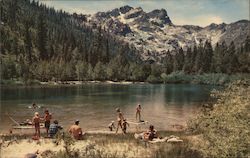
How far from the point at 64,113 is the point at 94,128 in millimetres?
15713

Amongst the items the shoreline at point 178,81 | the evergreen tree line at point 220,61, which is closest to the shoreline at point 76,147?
the shoreline at point 178,81

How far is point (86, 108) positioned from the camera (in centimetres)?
6731

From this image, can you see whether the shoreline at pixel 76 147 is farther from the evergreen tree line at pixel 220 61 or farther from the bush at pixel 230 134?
the evergreen tree line at pixel 220 61

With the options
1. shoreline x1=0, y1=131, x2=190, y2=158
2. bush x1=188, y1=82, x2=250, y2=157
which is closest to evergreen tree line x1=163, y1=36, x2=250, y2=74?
shoreline x1=0, y1=131, x2=190, y2=158

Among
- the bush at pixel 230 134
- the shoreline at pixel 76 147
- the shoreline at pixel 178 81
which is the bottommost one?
the shoreline at pixel 76 147

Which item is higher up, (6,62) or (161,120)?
(6,62)

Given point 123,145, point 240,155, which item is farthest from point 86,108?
point 240,155

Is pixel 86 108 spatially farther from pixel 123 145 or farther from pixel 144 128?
pixel 123 145

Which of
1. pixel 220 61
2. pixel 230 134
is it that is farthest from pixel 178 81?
pixel 230 134

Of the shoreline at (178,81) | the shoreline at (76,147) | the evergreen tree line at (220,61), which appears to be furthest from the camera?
the evergreen tree line at (220,61)

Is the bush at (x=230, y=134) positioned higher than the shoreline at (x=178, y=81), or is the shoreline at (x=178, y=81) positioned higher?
the shoreline at (x=178, y=81)

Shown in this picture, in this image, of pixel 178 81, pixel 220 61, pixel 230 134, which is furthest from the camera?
pixel 178 81

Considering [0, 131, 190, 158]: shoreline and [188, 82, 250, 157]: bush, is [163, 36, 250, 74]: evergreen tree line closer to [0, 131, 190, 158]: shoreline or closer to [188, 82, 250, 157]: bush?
[0, 131, 190, 158]: shoreline

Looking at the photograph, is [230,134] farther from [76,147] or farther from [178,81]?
[178,81]
